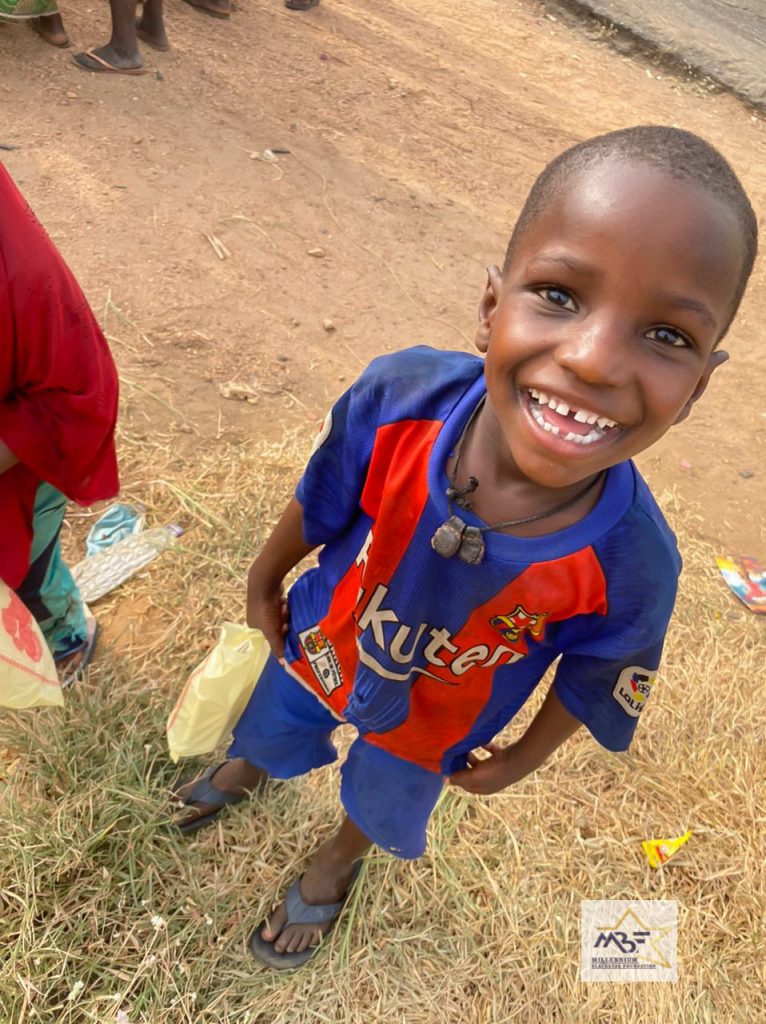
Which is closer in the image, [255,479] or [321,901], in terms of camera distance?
[321,901]

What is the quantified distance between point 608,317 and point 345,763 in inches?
42.4

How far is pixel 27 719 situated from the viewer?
2.02 metres

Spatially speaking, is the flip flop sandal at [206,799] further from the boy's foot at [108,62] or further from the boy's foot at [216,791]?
the boy's foot at [108,62]

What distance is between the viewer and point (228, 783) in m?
1.99

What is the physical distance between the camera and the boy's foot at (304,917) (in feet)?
6.00

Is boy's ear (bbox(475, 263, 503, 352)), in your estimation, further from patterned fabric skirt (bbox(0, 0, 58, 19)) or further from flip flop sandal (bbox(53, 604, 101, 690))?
patterned fabric skirt (bbox(0, 0, 58, 19))

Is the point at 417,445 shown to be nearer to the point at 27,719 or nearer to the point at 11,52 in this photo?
the point at 27,719

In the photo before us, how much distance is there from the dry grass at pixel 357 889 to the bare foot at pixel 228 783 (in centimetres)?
6

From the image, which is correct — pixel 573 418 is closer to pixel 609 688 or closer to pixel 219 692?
pixel 609 688

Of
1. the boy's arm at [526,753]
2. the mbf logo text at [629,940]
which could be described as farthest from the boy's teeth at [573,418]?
the mbf logo text at [629,940]

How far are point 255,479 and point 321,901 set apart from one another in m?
1.39

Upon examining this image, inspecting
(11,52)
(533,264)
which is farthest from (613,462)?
Answer: (11,52)

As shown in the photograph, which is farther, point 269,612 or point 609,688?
point 269,612

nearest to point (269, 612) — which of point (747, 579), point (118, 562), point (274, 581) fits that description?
point (274, 581)
